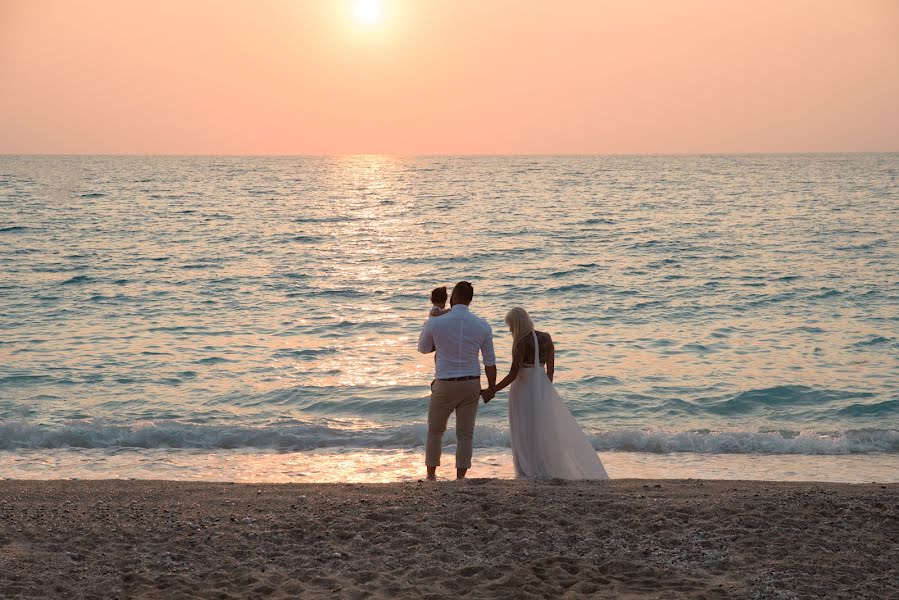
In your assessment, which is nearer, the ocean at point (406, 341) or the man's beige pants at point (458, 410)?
the man's beige pants at point (458, 410)

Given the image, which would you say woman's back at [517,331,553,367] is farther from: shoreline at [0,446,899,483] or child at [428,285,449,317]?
shoreline at [0,446,899,483]

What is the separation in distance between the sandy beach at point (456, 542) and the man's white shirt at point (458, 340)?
104 cm

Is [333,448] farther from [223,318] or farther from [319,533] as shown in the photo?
[223,318]

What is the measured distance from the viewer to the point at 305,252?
32.9 m

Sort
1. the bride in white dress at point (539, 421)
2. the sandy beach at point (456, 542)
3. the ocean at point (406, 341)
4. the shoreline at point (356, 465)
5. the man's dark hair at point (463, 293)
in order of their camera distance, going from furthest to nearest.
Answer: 1. the ocean at point (406, 341)
2. the shoreline at point (356, 465)
3. the bride in white dress at point (539, 421)
4. the man's dark hair at point (463, 293)
5. the sandy beach at point (456, 542)

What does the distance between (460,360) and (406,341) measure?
9.96 metres

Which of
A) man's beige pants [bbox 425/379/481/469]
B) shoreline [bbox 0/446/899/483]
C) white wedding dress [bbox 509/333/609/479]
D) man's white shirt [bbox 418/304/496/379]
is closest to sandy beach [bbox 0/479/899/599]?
white wedding dress [bbox 509/333/609/479]

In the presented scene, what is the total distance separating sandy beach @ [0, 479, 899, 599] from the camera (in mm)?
5543

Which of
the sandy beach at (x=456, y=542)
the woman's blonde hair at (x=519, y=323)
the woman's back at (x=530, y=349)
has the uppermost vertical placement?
the woman's blonde hair at (x=519, y=323)

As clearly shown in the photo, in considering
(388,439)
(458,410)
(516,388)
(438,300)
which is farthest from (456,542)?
(388,439)

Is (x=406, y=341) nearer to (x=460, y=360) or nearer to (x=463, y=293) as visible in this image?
(x=460, y=360)

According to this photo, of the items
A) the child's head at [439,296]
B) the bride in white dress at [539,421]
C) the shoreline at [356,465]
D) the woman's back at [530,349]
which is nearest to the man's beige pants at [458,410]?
the bride in white dress at [539,421]

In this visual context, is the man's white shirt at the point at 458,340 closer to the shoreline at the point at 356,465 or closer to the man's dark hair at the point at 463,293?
the man's dark hair at the point at 463,293

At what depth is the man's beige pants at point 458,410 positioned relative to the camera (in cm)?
830
